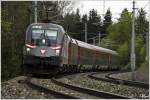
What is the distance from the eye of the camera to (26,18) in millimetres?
38000

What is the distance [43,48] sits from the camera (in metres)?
21.9

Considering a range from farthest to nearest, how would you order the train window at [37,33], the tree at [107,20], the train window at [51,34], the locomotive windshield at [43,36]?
the tree at [107,20] < the train window at [51,34] < the train window at [37,33] < the locomotive windshield at [43,36]

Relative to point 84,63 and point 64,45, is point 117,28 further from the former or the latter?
point 64,45

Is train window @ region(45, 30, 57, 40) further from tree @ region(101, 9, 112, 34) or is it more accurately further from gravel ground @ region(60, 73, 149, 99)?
tree @ region(101, 9, 112, 34)

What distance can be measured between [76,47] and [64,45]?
18.2ft

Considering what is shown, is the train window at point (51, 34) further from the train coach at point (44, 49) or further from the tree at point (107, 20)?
the tree at point (107, 20)

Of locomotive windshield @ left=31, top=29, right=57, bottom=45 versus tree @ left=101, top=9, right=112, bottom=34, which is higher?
tree @ left=101, top=9, right=112, bottom=34

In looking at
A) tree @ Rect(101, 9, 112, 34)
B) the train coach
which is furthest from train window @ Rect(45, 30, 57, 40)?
tree @ Rect(101, 9, 112, 34)

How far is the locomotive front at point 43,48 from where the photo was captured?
21.9 m

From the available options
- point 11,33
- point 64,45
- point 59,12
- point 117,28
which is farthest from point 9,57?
point 117,28

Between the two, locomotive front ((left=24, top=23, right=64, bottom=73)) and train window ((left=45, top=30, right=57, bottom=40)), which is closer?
locomotive front ((left=24, top=23, right=64, bottom=73))

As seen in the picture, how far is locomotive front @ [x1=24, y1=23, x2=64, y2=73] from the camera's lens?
21.9m

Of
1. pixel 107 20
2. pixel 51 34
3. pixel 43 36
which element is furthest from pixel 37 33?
pixel 107 20

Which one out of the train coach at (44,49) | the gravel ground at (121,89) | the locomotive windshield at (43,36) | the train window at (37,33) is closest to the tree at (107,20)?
the train coach at (44,49)
